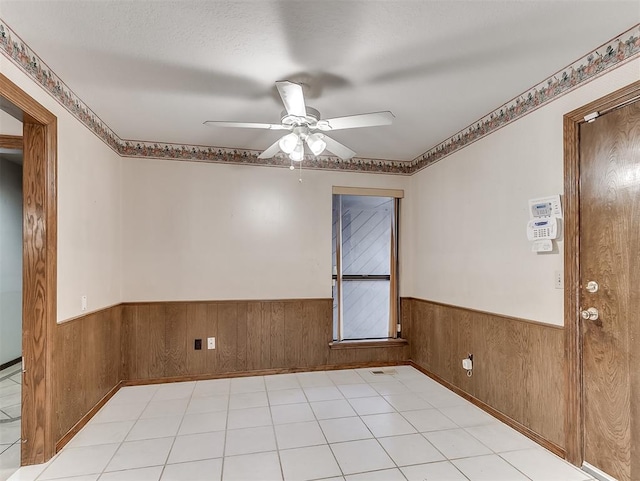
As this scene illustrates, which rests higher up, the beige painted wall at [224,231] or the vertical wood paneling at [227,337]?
the beige painted wall at [224,231]

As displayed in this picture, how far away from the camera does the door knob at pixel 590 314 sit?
2094 mm

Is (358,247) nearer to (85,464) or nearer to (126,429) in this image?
(126,429)

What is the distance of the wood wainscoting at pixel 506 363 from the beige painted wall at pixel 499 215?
0.13 meters

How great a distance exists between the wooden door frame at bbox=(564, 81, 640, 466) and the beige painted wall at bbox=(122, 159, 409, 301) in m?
2.33

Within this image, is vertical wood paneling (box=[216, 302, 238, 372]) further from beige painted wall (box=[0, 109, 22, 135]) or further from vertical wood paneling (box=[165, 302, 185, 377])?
beige painted wall (box=[0, 109, 22, 135])

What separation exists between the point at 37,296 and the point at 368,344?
10.4ft

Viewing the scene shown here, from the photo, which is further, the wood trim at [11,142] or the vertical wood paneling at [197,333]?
the vertical wood paneling at [197,333]

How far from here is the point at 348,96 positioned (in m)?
2.59

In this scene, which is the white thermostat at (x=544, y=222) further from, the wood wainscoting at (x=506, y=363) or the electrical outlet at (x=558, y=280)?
the wood wainscoting at (x=506, y=363)

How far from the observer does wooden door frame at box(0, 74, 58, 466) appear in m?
2.21

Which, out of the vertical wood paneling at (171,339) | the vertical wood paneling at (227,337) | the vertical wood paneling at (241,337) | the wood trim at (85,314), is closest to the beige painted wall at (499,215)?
the vertical wood paneling at (241,337)

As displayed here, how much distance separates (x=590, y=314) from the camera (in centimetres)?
212

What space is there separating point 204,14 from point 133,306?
2941 mm

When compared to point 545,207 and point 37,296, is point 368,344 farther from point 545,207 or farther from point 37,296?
point 37,296
